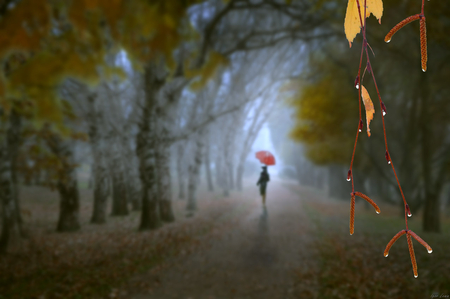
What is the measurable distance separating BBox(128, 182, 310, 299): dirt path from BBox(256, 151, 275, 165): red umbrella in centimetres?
269

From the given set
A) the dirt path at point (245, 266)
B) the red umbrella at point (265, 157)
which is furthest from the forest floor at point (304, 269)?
the red umbrella at point (265, 157)

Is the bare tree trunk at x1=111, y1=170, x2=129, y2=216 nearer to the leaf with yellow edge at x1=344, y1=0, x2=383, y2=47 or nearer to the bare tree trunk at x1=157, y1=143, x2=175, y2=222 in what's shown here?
the bare tree trunk at x1=157, y1=143, x2=175, y2=222

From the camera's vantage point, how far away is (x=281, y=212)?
10734mm

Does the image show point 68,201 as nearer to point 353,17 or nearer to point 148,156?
point 148,156

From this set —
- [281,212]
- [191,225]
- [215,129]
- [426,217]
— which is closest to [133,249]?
[191,225]

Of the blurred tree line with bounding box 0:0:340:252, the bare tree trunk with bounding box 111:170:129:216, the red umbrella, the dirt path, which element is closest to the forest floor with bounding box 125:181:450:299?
the dirt path

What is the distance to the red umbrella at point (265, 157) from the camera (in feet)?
18.1

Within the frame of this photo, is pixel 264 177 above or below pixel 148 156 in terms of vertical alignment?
below

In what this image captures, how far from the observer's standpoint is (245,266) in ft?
22.1

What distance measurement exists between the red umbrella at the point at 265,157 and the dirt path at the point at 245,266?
269 centimetres

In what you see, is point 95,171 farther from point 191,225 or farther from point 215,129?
point 215,129

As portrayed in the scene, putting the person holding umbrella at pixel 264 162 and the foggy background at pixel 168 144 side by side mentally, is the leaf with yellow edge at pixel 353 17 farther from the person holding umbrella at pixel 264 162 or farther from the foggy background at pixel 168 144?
the person holding umbrella at pixel 264 162

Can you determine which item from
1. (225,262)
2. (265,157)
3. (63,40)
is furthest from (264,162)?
(63,40)

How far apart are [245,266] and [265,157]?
3.08 metres
